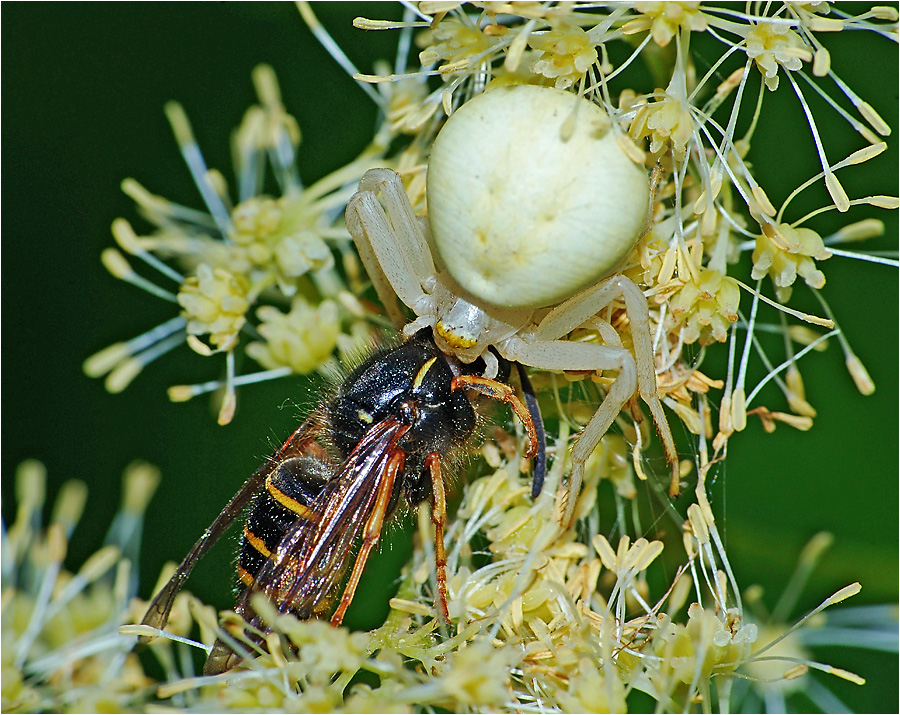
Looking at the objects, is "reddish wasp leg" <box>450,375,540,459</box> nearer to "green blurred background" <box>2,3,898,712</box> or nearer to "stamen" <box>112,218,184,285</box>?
"green blurred background" <box>2,3,898,712</box>

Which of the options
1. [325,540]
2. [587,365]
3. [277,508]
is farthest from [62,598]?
[587,365]

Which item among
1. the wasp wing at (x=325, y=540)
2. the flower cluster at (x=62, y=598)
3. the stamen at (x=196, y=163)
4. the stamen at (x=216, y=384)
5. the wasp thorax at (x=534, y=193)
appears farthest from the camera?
the stamen at (x=196, y=163)

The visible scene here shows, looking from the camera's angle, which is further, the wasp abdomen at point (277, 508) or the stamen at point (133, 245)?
the stamen at point (133, 245)

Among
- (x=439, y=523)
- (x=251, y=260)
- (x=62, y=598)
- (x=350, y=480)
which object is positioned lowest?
(x=62, y=598)

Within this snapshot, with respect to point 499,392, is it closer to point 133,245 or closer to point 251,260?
point 251,260

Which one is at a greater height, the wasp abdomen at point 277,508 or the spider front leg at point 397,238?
the spider front leg at point 397,238

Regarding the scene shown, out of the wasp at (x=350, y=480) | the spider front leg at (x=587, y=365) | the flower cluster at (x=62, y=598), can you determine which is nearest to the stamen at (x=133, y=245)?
the flower cluster at (x=62, y=598)

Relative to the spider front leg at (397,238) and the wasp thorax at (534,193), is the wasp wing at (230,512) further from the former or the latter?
the wasp thorax at (534,193)
